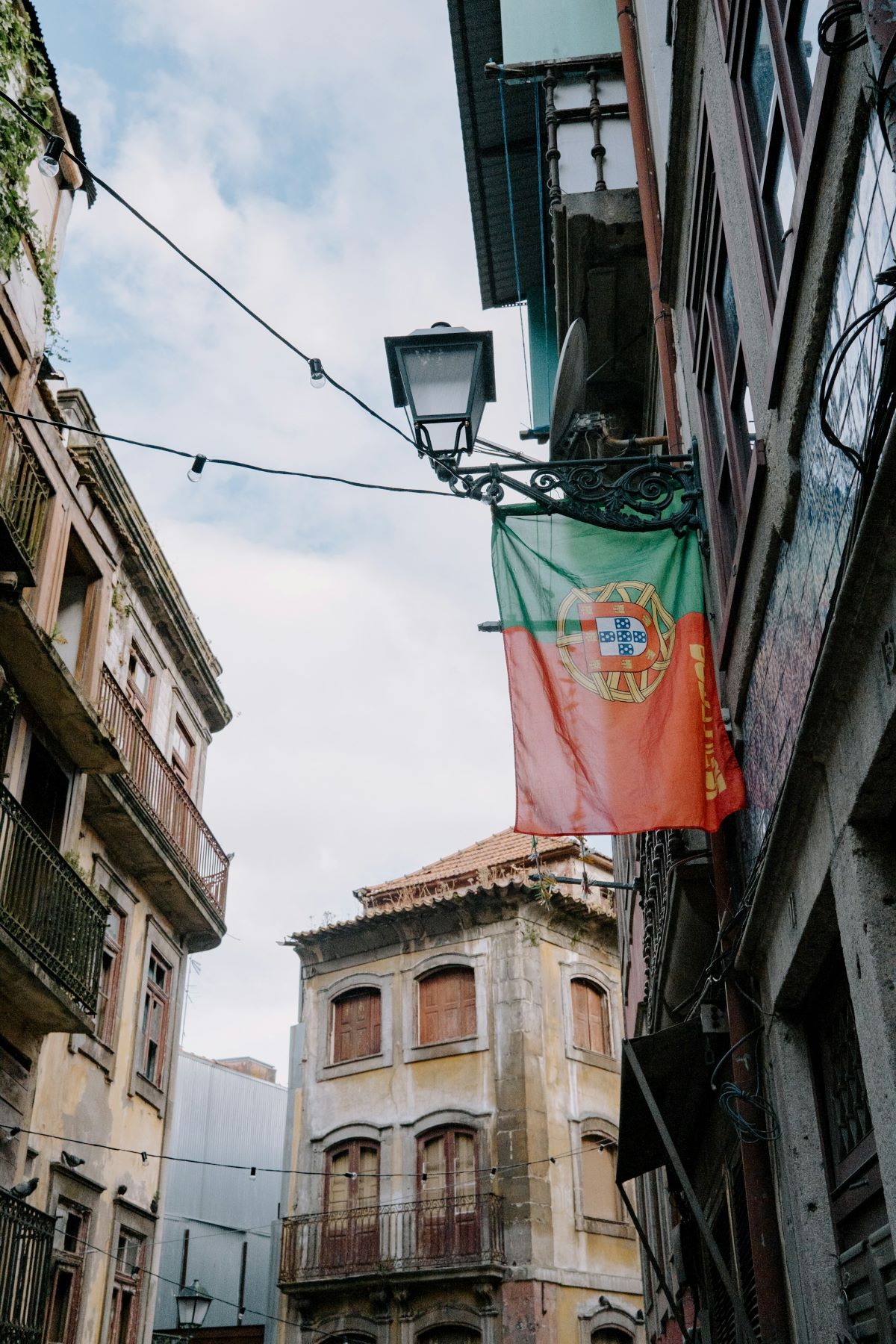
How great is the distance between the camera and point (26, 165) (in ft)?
44.8

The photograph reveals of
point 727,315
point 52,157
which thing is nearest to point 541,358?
point 727,315

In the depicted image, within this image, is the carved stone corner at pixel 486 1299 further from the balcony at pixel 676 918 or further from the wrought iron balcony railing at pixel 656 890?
the balcony at pixel 676 918

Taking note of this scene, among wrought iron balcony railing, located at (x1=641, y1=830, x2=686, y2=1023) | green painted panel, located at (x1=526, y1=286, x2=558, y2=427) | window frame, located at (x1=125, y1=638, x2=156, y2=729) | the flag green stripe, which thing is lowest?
wrought iron balcony railing, located at (x1=641, y1=830, x2=686, y2=1023)

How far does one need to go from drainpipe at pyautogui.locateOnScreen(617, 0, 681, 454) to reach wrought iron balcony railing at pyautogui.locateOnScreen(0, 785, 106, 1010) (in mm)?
7017

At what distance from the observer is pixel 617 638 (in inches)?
278

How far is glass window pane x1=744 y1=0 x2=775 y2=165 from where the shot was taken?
6.24 meters

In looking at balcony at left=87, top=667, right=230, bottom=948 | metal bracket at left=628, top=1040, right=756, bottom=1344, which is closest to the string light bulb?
metal bracket at left=628, top=1040, right=756, bottom=1344

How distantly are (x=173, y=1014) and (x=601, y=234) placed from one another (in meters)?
12.5

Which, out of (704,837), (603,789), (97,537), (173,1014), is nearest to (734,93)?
(603,789)

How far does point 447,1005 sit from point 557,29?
858 inches

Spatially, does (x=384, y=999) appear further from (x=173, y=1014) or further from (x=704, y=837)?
(x=704, y=837)

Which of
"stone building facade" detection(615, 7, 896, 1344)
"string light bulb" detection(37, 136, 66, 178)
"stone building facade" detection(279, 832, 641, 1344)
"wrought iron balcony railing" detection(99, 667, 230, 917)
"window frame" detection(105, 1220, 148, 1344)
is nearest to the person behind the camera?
"stone building facade" detection(615, 7, 896, 1344)

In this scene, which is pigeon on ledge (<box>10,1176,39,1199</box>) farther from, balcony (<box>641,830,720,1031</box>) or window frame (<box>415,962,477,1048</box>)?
window frame (<box>415,962,477,1048</box>)

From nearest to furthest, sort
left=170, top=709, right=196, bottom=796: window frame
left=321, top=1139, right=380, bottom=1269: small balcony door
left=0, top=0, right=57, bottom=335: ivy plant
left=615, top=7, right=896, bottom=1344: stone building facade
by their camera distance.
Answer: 1. left=615, top=7, right=896, bottom=1344: stone building facade
2. left=0, top=0, right=57, bottom=335: ivy plant
3. left=170, top=709, right=196, bottom=796: window frame
4. left=321, top=1139, right=380, bottom=1269: small balcony door
